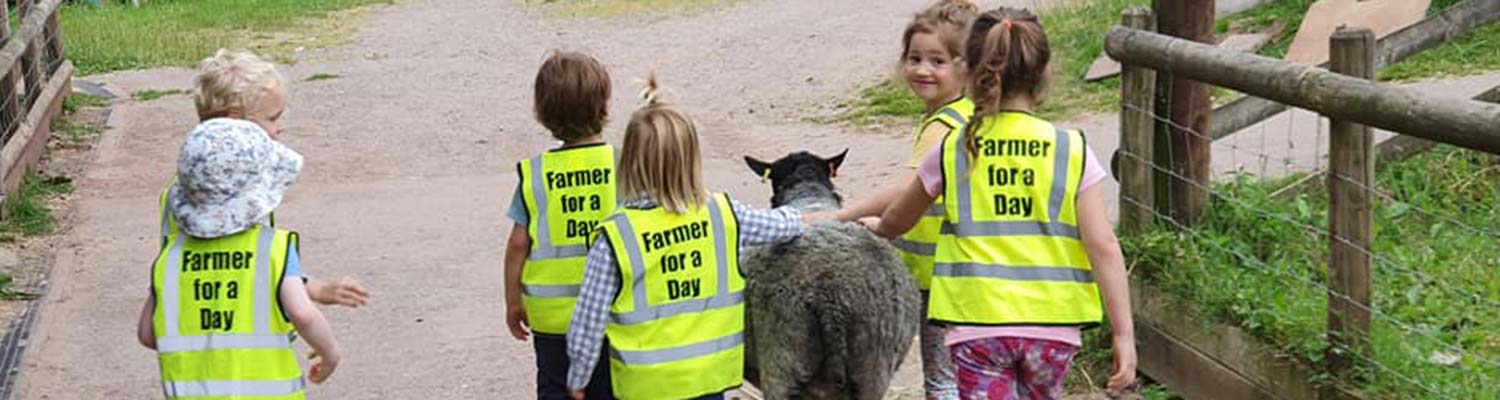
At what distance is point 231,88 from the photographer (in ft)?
14.7

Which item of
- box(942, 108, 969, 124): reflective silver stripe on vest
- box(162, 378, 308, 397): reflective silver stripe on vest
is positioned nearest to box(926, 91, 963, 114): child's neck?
box(942, 108, 969, 124): reflective silver stripe on vest

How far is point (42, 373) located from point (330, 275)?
1893 mm

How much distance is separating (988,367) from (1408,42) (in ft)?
14.8

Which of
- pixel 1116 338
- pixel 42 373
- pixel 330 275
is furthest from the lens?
pixel 330 275

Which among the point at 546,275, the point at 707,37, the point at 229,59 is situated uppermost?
the point at 229,59

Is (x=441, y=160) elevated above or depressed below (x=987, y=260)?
below

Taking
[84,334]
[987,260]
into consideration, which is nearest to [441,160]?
[84,334]

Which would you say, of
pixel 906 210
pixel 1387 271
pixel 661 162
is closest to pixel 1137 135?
pixel 1387 271

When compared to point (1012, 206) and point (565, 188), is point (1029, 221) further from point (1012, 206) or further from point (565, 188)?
point (565, 188)

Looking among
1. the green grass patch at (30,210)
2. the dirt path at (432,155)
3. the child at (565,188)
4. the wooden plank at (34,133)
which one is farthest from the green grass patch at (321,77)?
the child at (565,188)

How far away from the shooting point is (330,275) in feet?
29.8

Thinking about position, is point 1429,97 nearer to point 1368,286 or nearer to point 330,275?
point 1368,286

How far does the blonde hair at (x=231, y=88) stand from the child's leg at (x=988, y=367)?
1721 mm

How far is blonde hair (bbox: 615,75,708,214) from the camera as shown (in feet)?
14.8
